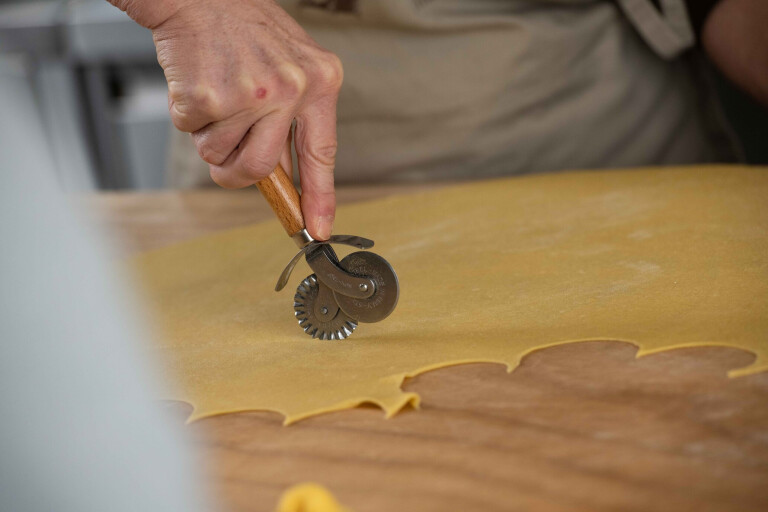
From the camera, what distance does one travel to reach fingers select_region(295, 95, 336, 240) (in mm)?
851

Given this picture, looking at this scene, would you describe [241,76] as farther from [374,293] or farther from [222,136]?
[374,293]

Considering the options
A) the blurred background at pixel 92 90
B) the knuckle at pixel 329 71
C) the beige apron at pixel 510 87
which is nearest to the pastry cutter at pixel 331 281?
the knuckle at pixel 329 71

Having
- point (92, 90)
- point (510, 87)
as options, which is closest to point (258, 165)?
point (510, 87)

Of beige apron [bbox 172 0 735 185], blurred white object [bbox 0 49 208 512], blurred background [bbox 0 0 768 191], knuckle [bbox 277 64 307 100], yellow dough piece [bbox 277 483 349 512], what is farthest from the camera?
blurred background [bbox 0 0 768 191]

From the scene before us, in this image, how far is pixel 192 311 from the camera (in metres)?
0.99

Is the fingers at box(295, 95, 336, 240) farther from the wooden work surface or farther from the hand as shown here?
the wooden work surface

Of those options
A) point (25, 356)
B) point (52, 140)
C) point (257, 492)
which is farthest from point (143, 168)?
point (257, 492)

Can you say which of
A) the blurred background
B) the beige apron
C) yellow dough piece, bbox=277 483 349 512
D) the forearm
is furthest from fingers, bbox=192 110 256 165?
the blurred background

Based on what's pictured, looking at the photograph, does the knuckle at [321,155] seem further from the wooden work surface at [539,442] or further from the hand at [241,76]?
the wooden work surface at [539,442]

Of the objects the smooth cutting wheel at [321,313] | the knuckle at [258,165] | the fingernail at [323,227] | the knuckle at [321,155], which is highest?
the knuckle at [258,165]

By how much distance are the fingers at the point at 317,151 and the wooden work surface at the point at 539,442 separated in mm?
255

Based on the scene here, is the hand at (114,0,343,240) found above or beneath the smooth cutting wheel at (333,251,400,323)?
above

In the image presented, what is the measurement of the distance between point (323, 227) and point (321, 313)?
88 mm

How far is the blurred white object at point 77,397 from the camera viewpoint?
1.93 ft
